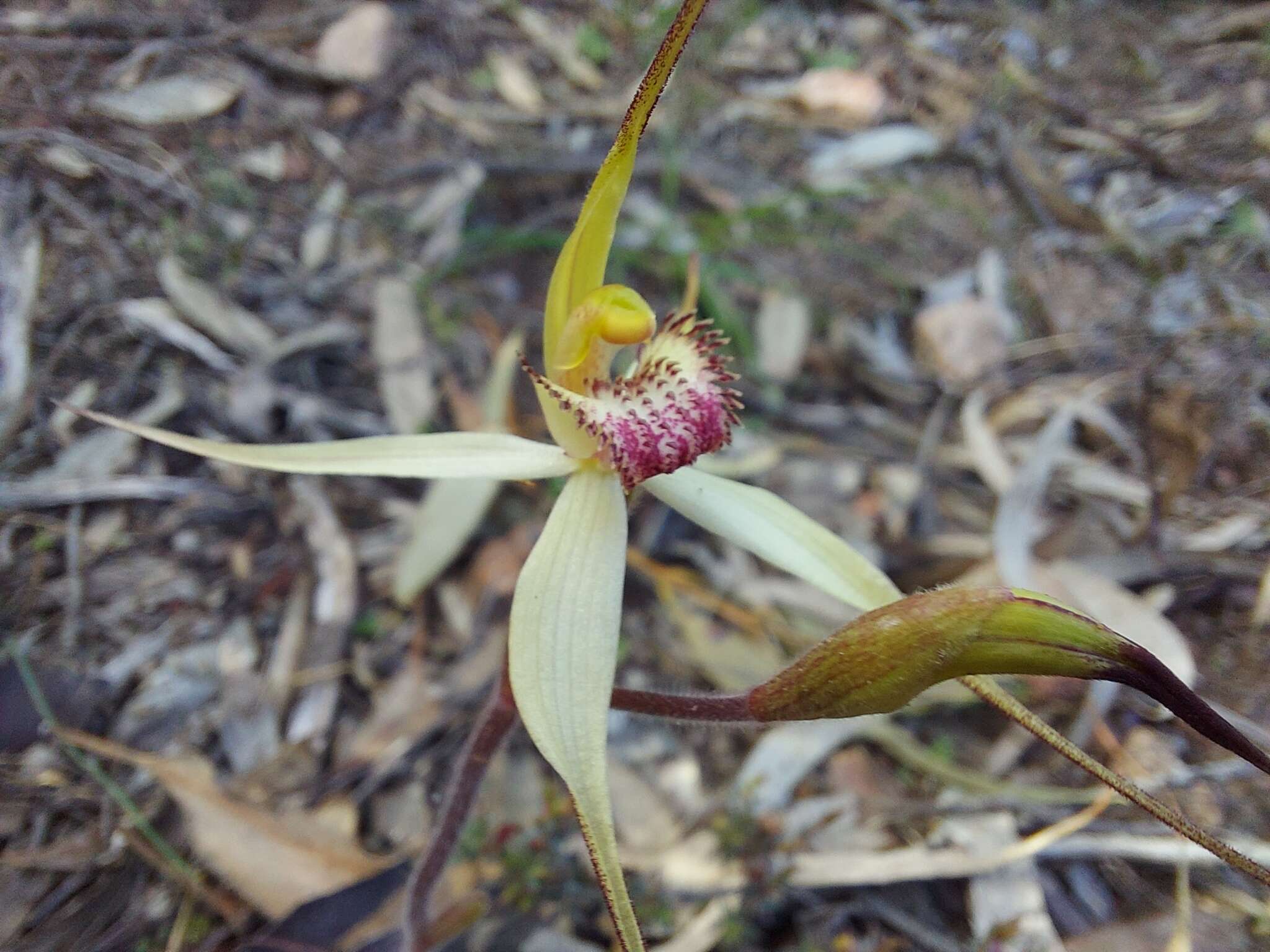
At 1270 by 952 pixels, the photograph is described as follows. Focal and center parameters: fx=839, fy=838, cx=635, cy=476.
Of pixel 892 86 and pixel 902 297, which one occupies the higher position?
pixel 892 86

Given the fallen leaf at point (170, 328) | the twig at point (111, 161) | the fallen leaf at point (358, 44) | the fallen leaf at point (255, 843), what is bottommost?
the fallen leaf at point (255, 843)

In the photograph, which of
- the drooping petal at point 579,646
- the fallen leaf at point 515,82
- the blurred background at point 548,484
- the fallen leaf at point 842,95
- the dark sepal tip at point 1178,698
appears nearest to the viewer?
the dark sepal tip at point 1178,698

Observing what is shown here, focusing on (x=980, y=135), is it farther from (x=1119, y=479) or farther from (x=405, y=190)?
(x=405, y=190)

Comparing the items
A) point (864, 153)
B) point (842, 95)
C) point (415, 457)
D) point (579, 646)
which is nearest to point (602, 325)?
point (415, 457)

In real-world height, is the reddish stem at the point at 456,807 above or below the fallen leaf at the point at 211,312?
below

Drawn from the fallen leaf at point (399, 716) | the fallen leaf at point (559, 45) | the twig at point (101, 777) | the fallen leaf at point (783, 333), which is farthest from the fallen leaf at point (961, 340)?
the twig at point (101, 777)

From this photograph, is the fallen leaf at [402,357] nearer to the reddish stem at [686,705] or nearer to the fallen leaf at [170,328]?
the fallen leaf at [170,328]

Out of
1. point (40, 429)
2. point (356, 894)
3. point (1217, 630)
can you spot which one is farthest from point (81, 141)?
point (1217, 630)

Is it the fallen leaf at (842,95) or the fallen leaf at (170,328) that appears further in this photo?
the fallen leaf at (842,95)
